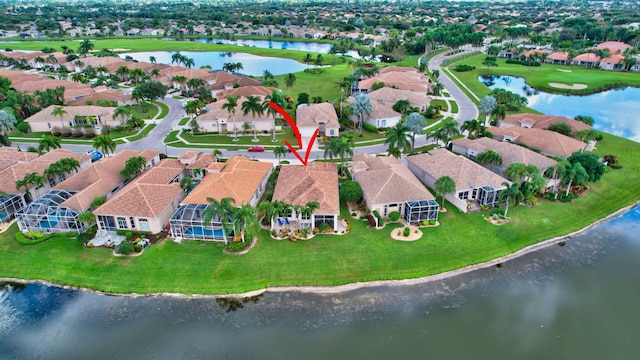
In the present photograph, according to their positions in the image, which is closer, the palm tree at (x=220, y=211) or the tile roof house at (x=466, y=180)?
the palm tree at (x=220, y=211)

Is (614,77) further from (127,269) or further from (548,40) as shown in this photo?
(127,269)

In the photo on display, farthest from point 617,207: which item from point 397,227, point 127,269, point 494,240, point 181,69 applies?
point 181,69

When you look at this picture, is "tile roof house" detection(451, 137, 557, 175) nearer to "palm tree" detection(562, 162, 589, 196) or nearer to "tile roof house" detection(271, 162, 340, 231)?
"palm tree" detection(562, 162, 589, 196)

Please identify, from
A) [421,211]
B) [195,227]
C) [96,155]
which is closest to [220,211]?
[195,227]

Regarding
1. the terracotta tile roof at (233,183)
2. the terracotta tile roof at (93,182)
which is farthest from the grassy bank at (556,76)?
the terracotta tile roof at (93,182)

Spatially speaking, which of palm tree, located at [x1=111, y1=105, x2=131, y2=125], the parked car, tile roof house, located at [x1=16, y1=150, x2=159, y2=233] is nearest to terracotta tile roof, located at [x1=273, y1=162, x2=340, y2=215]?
tile roof house, located at [x1=16, y1=150, x2=159, y2=233]

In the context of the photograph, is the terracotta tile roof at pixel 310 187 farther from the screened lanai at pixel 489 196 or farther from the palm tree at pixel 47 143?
the palm tree at pixel 47 143
